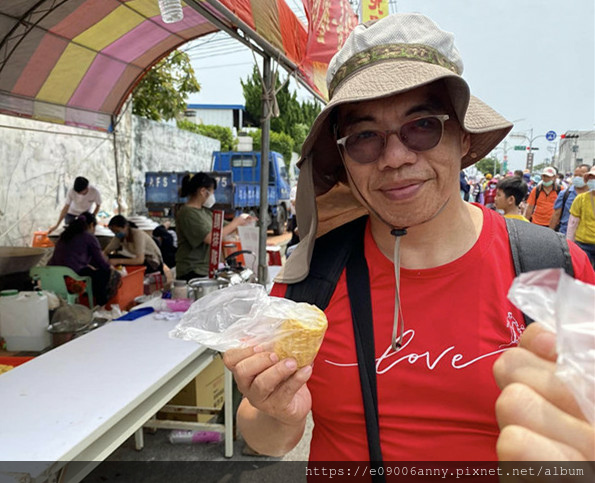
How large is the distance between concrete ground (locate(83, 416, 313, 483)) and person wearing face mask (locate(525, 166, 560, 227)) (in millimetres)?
7274

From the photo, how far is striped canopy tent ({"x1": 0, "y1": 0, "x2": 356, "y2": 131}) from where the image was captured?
338cm

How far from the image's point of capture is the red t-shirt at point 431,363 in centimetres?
107

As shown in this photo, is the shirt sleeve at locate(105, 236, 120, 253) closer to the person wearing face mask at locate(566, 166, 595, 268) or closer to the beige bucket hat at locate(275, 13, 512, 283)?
the beige bucket hat at locate(275, 13, 512, 283)

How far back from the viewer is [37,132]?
29.7 ft

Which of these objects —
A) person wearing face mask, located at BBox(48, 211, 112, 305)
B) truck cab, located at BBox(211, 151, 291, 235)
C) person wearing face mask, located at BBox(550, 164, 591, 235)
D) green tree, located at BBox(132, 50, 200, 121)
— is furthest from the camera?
truck cab, located at BBox(211, 151, 291, 235)

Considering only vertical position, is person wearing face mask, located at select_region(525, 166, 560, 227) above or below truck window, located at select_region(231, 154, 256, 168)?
below

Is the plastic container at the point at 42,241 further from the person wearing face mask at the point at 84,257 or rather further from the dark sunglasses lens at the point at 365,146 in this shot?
the dark sunglasses lens at the point at 365,146

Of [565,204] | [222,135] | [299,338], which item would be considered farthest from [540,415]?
[222,135]

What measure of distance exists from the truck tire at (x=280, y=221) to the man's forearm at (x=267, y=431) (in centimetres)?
1274

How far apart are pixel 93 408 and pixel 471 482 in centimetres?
150

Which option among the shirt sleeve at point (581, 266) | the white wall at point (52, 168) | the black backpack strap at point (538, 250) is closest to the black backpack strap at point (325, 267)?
the black backpack strap at point (538, 250)

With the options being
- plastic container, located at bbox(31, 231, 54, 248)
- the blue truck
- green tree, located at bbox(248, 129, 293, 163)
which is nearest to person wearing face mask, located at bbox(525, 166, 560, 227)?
the blue truck

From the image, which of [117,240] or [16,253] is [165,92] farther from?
[16,253]

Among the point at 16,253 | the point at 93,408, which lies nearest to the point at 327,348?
the point at 93,408
